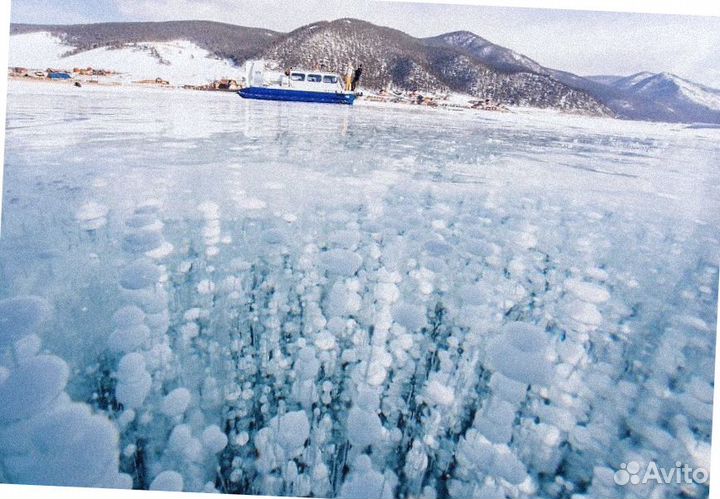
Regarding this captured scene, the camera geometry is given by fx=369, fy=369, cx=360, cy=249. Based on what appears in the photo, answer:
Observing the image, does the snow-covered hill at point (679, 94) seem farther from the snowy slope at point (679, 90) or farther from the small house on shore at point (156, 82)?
the small house on shore at point (156, 82)

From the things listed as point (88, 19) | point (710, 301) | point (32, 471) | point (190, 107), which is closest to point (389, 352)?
point (32, 471)

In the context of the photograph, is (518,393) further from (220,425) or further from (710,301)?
(710,301)

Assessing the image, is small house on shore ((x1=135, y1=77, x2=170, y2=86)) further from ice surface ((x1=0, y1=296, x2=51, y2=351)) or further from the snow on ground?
ice surface ((x1=0, y1=296, x2=51, y2=351))

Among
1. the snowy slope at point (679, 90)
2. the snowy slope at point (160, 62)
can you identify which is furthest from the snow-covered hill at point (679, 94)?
the snowy slope at point (160, 62)

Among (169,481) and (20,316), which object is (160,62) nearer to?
(20,316)

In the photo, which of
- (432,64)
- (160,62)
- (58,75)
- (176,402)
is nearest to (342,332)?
(176,402)

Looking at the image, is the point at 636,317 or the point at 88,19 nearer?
the point at 636,317
